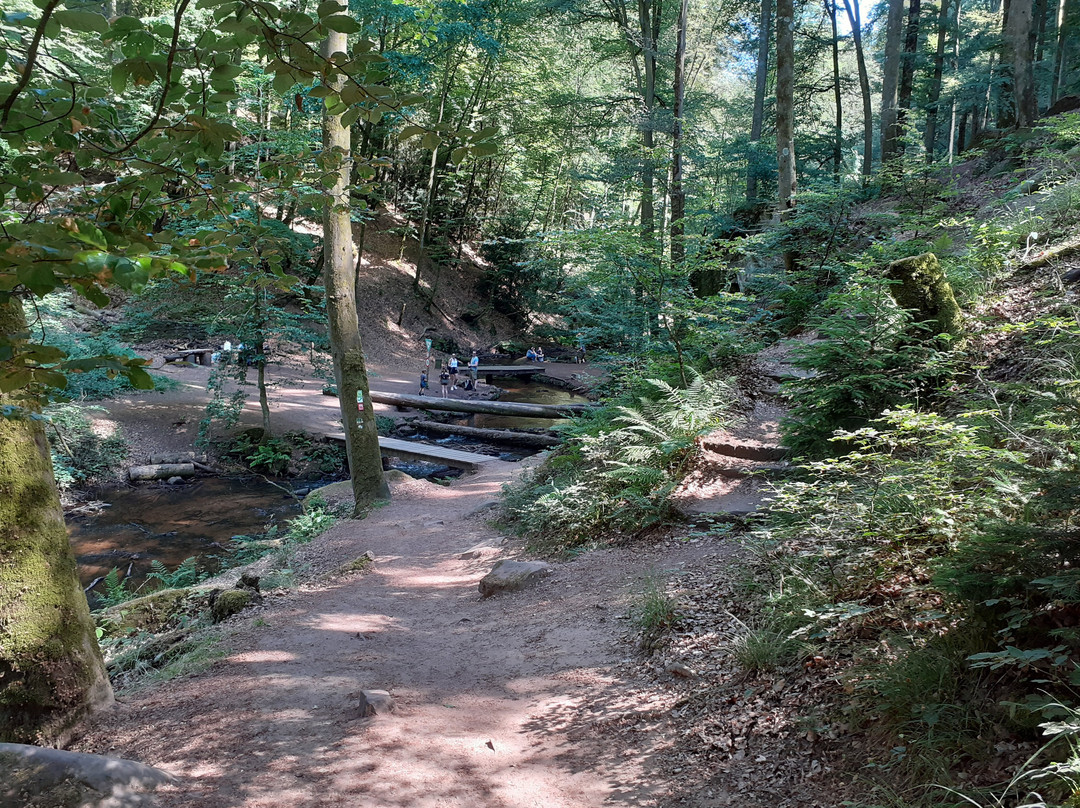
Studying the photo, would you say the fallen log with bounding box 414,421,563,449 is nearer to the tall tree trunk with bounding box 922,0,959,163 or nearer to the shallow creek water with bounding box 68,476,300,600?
the shallow creek water with bounding box 68,476,300,600

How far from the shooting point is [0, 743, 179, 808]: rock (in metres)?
2.86

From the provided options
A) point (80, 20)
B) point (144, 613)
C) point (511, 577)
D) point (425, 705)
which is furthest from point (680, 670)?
point (144, 613)

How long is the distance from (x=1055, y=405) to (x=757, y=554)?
7.01ft

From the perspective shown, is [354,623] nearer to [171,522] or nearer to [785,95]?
[171,522]

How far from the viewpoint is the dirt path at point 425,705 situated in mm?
3201

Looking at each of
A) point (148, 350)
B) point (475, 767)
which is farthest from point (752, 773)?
point (148, 350)

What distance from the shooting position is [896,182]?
10789 millimetres

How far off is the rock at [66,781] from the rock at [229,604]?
340 centimetres

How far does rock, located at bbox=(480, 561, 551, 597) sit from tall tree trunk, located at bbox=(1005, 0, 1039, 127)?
48.2 ft

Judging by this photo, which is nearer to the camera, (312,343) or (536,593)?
(536,593)

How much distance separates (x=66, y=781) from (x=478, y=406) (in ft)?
Result: 55.2

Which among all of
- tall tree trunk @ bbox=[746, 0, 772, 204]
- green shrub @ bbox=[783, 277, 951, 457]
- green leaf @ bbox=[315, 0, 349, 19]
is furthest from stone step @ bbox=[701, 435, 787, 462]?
tall tree trunk @ bbox=[746, 0, 772, 204]

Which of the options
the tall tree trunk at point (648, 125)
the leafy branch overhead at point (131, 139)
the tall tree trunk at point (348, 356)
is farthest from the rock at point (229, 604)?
the tall tree trunk at point (648, 125)

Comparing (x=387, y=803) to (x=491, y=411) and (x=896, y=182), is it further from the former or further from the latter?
(x=491, y=411)
